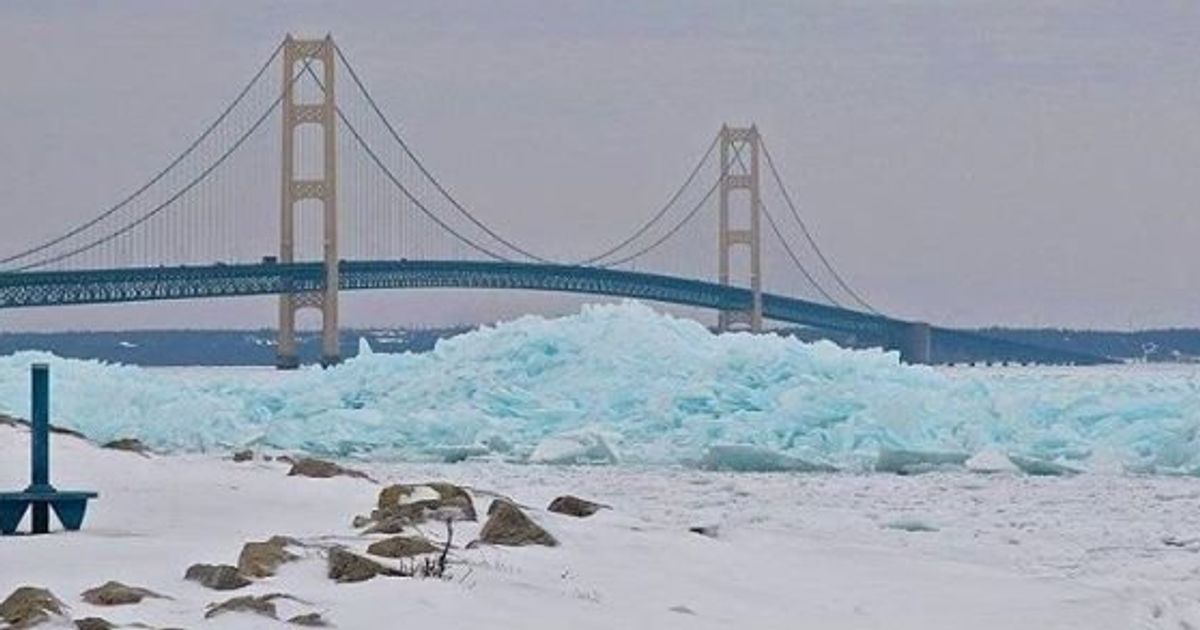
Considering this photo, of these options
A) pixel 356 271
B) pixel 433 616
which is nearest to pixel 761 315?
pixel 356 271

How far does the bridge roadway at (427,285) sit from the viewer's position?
37250mm

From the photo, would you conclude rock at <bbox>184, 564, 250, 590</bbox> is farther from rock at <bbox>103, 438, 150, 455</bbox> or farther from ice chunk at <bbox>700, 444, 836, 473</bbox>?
ice chunk at <bbox>700, 444, 836, 473</bbox>

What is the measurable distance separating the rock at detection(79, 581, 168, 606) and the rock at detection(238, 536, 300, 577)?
1.38 feet

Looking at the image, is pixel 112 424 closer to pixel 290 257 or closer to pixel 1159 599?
pixel 1159 599

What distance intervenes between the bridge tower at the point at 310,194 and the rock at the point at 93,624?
34.7m

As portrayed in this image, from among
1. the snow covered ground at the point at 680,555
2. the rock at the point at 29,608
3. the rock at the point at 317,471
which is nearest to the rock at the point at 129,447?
the snow covered ground at the point at 680,555

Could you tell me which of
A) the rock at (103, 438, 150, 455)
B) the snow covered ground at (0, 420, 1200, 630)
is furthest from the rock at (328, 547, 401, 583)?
the rock at (103, 438, 150, 455)

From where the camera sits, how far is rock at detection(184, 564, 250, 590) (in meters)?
7.98

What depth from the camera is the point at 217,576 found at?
8062 millimetres

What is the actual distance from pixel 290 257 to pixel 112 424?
23932 millimetres

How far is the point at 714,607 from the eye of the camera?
8.62 meters

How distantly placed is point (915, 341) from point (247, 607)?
39.4 metres

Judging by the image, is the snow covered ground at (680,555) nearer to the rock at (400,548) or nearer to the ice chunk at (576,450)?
the rock at (400,548)

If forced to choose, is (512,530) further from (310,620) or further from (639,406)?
(639,406)
